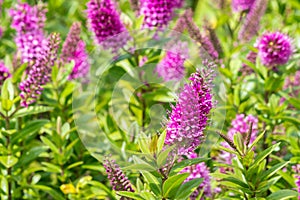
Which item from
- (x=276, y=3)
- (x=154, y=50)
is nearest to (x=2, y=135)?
(x=154, y=50)

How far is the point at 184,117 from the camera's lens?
1253 millimetres

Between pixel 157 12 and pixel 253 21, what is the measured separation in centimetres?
59

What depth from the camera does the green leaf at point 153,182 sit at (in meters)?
1.34

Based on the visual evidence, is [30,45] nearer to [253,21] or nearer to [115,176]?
[115,176]

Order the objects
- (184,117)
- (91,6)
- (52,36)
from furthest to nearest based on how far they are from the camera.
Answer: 1. (91,6)
2. (52,36)
3. (184,117)

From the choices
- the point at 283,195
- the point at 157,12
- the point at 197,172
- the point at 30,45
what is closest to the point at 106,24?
the point at 157,12

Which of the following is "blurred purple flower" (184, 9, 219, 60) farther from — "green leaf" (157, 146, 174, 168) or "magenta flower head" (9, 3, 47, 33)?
"green leaf" (157, 146, 174, 168)

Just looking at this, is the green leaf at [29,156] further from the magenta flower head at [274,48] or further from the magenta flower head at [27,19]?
the magenta flower head at [274,48]

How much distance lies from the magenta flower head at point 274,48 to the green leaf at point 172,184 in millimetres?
883

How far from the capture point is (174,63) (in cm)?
196

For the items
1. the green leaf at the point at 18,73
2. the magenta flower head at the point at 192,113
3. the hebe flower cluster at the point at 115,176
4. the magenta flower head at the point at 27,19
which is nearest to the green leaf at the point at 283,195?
the magenta flower head at the point at 192,113

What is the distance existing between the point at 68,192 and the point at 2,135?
335mm

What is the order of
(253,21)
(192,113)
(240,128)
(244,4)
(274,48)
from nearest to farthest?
(192,113) < (240,128) < (274,48) < (253,21) < (244,4)

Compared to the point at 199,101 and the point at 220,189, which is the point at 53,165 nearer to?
the point at 220,189
